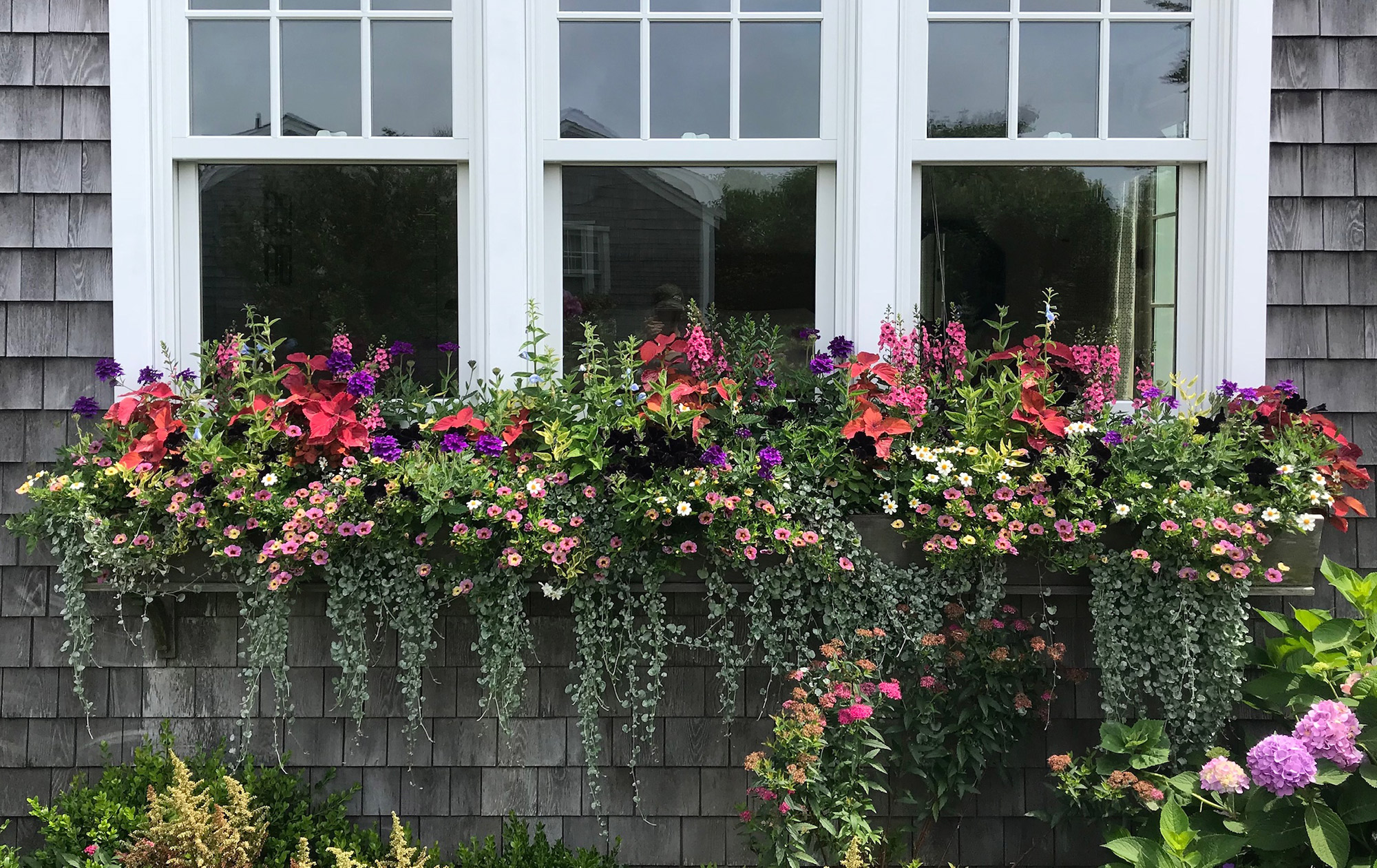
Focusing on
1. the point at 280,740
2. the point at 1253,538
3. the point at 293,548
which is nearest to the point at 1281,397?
the point at 1253,538

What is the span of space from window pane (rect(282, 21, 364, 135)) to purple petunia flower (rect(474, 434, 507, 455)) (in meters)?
0.97

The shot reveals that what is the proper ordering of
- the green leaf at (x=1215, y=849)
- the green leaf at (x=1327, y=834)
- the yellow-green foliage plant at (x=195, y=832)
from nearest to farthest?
the green leaf at (x=1327, y=834)
the green leaf at (x=1215, y=849)
the yellow-green foliage plant at (x=195, y=832)

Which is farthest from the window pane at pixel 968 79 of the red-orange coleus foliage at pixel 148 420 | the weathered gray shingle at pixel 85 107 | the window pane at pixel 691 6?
the weathered gray shingle at pixel 85 107

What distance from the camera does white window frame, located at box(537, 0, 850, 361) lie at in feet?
8.86

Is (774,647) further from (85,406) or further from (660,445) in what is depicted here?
(85,406)

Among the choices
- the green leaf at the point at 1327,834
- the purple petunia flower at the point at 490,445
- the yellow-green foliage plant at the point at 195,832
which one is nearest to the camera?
the green leaf at the point at 1327,834

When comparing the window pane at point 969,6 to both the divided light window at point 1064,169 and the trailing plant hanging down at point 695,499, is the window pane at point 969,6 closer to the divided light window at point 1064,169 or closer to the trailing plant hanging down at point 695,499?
the divided light window at point 1064,169

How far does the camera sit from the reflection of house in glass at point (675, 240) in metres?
2.74

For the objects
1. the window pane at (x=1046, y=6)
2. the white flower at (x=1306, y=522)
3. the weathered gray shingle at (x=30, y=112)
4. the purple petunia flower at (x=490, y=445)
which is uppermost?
the window pane at (x=1046, y=6)

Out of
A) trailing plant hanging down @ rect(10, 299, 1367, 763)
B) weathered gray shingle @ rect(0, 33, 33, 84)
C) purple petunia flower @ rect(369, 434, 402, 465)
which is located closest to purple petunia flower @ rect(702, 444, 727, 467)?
trailing plant hanging down @ rect(10, 299, 1367, 763)

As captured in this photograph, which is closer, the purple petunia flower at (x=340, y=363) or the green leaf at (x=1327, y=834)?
the green leaf at (x=1327, y=834)

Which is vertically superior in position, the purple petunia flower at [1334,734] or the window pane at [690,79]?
the window pane at [690,79]

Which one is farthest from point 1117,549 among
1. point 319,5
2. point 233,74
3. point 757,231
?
point 233,74

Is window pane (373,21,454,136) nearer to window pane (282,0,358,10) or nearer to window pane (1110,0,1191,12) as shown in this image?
window pane (282,0,358,10)
